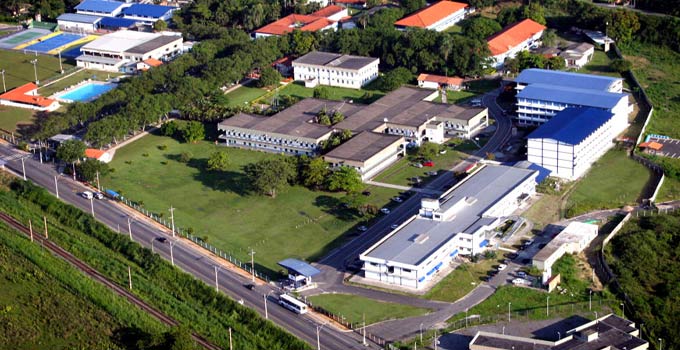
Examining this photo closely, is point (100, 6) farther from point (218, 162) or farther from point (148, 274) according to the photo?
point (148, 274)

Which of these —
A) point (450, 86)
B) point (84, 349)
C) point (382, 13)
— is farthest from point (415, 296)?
point (382, 13)

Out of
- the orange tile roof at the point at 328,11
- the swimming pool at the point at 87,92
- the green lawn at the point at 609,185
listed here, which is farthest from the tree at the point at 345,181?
the orange tile roof at the point at 328,11

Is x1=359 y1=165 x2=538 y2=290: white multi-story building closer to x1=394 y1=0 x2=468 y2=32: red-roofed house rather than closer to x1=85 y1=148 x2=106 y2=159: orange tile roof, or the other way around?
x1=85 y1=148 x2=106 y2=159: orange tile roof

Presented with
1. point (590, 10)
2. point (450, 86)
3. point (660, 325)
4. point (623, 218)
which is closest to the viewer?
point (660, 325)

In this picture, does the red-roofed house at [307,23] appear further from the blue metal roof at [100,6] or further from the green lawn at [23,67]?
the green lawn at [23,67]

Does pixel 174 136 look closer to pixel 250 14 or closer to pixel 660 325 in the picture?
pixel 250 14

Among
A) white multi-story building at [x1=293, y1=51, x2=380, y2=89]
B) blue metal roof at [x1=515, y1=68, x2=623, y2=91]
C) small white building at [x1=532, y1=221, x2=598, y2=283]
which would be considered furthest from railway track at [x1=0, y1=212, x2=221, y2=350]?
blue metal roof at [x1=515, y1=68, x2=623, y2=91]
